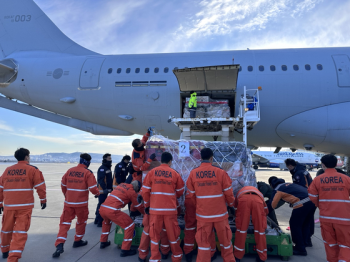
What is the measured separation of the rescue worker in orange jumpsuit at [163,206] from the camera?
11.7 feet

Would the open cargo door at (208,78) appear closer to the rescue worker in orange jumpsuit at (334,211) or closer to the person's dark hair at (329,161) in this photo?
the person's dark hair at (329,161)

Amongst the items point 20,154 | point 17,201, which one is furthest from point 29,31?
point 17,201

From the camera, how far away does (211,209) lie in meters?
3.44

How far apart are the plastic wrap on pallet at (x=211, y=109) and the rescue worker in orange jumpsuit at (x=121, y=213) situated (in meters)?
3.43

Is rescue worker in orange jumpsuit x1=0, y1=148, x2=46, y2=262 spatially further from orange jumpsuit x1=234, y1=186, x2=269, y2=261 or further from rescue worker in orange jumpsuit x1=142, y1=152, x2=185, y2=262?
orange jumpsuit x1=234, y1=186, x2=269, y2=261

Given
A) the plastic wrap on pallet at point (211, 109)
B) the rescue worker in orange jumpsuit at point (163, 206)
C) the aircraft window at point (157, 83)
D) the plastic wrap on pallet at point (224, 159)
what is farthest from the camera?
the aircraft window at point (157, 83)

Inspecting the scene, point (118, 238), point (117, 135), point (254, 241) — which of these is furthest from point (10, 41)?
point (254, 241)

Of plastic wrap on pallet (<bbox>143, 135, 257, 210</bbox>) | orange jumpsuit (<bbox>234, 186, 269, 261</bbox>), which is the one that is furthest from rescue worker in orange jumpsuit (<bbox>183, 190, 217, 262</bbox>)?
plastic wrap on pallet (<bbox>143, 135, 257, 210</bbox>)

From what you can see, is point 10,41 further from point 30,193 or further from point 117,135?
point 30,193

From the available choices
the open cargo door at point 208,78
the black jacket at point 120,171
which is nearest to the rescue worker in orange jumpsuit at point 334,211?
the open cargo door at point 208,78

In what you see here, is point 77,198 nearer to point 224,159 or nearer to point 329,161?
point 224,159

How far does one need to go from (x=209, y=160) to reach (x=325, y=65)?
772cm

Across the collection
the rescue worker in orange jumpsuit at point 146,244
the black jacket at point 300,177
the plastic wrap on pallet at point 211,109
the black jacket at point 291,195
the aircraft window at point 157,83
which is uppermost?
the aircraft window at point 157,83

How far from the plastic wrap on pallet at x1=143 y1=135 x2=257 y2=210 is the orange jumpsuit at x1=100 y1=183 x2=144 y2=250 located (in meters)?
0.87
